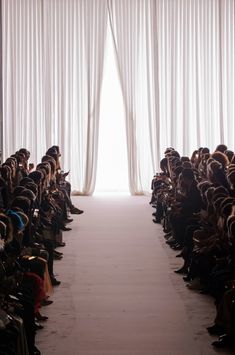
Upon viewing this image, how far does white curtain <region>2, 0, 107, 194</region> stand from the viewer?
1558 cm

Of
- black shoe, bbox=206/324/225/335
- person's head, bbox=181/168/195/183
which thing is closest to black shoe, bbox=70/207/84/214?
person's head, bbox=181/168/195/183

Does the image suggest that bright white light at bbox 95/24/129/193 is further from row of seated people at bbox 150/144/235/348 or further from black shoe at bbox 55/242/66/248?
black shoe at bbox 55/242/66/248

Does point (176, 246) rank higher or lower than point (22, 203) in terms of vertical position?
lower

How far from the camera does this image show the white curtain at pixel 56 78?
15.6m

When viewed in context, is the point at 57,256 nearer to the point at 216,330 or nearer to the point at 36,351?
the point at 216,330

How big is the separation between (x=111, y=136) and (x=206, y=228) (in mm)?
9734

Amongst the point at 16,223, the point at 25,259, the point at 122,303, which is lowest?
the point at 122,303

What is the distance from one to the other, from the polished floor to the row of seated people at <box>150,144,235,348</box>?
190 mm

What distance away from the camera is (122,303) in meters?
6.61

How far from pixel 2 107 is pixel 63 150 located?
1.71 metres

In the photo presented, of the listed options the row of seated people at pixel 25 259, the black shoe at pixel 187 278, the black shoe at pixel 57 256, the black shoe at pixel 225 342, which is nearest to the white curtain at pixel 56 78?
the row of seated people at pixel 25 259

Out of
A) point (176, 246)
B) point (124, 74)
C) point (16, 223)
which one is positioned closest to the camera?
point (16, 223)

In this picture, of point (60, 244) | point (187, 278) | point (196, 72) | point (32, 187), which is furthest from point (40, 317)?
point (196, 72)

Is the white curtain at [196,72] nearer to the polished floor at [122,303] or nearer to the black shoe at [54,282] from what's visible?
the polished floor at [122,303]
